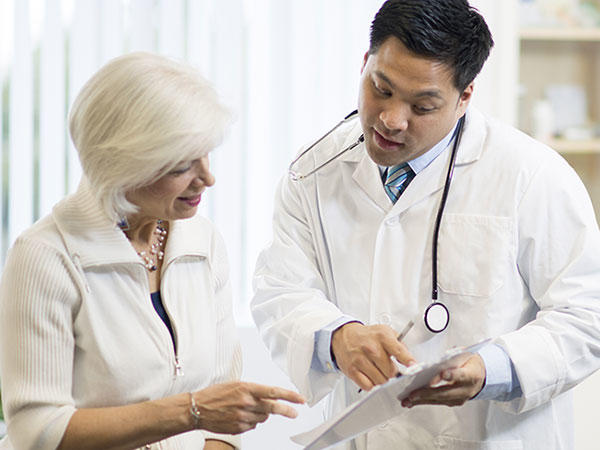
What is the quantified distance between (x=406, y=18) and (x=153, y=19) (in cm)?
145

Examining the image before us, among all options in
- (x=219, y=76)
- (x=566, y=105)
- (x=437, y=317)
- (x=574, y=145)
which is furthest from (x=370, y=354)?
(x=566, y=105)

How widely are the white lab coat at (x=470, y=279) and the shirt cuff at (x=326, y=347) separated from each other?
20 mm

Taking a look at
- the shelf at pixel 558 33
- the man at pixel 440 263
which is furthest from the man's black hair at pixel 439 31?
the shelf at pixel 558 33

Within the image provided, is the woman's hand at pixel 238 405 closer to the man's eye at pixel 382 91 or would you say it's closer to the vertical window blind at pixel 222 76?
the man's eye at pixel 382 91

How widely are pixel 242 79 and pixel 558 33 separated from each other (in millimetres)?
1170

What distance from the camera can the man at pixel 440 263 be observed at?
56.0 inches

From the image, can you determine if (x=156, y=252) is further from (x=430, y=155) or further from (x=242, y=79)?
(x=242, y=79)

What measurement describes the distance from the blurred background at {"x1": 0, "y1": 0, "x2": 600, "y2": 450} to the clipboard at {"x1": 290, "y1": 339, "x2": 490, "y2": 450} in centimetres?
145

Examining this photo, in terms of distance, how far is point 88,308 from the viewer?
4.07 ft

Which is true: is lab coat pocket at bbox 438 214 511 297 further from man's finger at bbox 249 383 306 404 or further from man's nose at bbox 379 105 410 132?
man's finger at bbox 249 383 306 404

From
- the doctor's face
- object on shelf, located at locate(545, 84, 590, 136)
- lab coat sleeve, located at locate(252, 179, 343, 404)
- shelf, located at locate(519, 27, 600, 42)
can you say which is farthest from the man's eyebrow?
object on shelf, located at locate(545, 84, 590, 136)

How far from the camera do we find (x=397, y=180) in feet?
5.39

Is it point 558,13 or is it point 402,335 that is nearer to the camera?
point 402,335

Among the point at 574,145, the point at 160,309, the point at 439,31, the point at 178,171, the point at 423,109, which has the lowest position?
the point at 160,309
